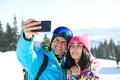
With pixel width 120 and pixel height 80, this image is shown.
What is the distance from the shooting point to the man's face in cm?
514

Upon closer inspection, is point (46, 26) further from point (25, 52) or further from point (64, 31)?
point (64, 31)

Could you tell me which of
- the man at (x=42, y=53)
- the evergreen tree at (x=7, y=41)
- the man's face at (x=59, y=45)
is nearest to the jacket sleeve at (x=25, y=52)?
the man at (x=42, y=53)

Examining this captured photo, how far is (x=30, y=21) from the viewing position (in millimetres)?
4457

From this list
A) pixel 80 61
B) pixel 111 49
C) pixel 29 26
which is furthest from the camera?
pixel 111 49

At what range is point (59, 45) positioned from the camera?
5.14 metres

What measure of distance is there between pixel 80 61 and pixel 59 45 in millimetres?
357

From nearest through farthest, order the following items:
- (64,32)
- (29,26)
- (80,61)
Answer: (29,26), (80,61), (64,32)

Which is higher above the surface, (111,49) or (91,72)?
(91,72)

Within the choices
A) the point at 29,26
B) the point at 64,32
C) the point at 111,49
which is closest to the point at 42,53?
the point at 64,32

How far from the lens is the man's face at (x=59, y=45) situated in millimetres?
5141

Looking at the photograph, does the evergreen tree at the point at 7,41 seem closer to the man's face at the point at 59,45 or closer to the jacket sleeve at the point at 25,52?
the man's face at the point at 59,45

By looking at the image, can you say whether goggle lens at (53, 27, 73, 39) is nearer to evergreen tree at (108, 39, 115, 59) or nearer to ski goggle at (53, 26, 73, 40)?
Answer: ski goggle at (53, 26, 73, 40)

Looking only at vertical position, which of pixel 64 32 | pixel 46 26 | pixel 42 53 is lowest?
pixel 42 53

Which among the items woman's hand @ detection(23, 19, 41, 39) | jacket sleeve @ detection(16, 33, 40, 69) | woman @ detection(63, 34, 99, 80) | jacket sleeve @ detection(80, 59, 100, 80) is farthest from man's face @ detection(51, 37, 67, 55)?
woman's hand @ detection(23, 19, 41, 39)
